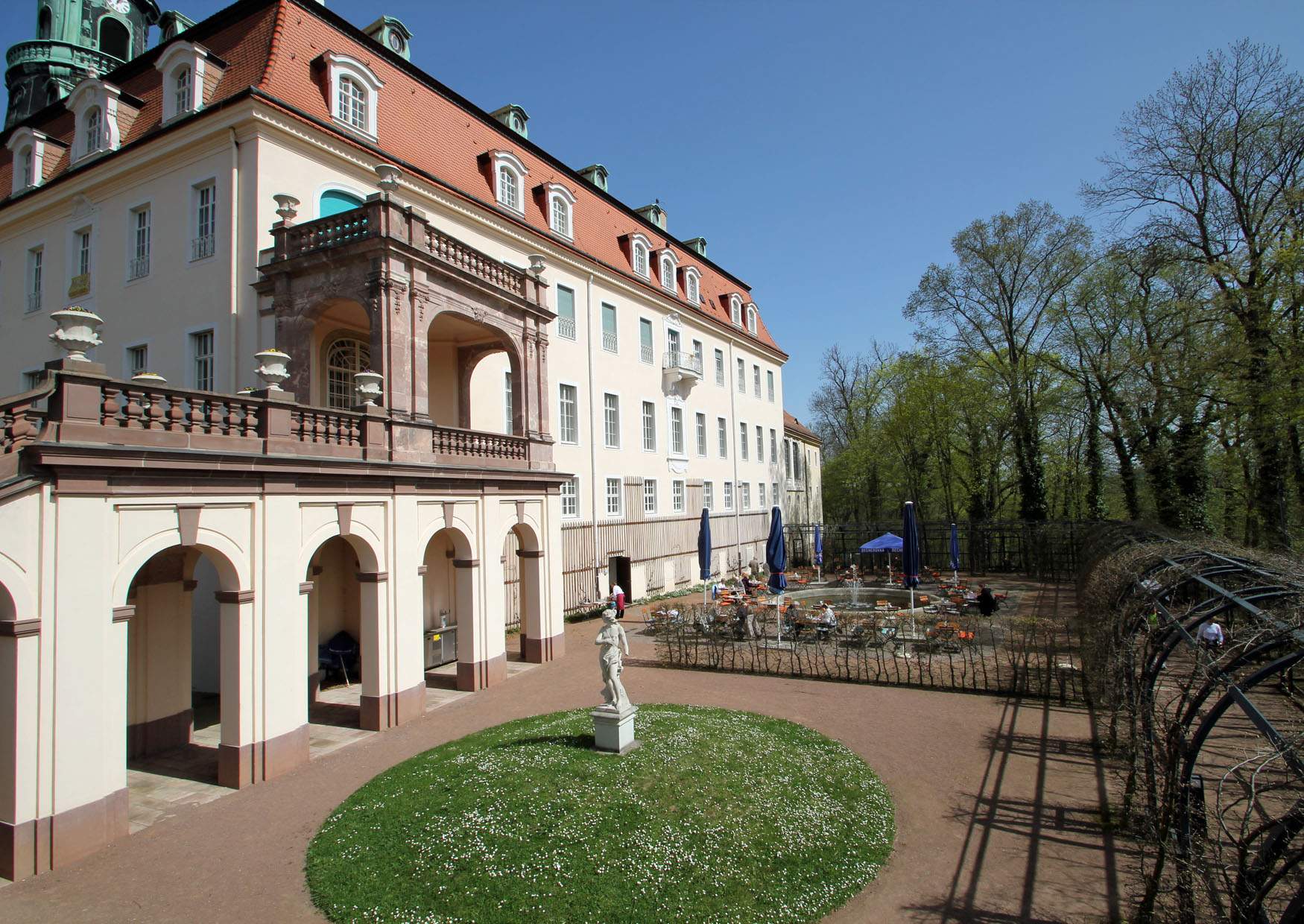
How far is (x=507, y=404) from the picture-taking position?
2066 centimetres

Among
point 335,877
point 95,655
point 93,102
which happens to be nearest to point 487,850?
point 335,877

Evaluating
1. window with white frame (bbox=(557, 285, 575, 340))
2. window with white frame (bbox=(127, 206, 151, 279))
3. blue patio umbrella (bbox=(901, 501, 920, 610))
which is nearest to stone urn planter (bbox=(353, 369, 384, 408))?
window with white frame (bbox=(127, 206, 151, 279))

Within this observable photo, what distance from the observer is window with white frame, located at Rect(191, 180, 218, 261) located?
14891 millimetres

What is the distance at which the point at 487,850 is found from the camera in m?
6.99

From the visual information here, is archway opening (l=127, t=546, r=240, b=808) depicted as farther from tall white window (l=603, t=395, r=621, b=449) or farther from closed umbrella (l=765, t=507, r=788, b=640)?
tall white window (l=603, t=395, r=621, b=449)

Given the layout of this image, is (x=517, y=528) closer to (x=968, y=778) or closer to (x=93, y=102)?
(x=968, y=778)

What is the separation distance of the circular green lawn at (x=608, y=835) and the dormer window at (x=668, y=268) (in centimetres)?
2425

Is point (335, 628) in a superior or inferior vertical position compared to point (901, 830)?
superior

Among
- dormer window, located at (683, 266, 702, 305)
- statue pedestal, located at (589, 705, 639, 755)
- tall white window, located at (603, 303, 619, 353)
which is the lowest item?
statue pedestal, located at (589, 705, 639, 755)

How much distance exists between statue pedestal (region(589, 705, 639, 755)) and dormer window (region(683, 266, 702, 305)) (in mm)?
26042

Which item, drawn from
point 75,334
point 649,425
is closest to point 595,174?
point 649,425

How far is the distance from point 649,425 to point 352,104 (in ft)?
51.1

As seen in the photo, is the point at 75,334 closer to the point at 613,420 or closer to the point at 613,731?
the point at 613,731

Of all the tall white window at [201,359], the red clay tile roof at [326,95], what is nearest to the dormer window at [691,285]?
the red clay tile roof at [326,95]
